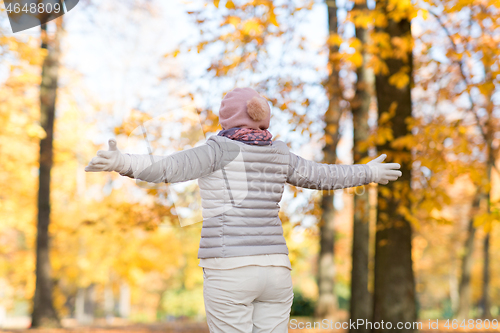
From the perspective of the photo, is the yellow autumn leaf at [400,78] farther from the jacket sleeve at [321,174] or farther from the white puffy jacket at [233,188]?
the white puffy jacket at [233,188]

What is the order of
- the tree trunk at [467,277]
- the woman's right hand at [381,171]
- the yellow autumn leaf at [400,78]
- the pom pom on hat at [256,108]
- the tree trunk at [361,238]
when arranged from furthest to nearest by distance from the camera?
the tree trunk at [467,277] < the tree trunk at [361,238] < the yellow autumn leaf at [400,78] < the woman's right hand at [381,171] < the pom pom on hat at [256,108]

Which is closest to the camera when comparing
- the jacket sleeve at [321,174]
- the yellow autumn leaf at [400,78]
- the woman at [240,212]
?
the woman at [240,212]

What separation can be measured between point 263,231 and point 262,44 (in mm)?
4023

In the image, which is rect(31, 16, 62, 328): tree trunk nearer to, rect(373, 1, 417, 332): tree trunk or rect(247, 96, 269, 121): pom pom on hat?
rect(373, 1, 417, 332): tree trunk

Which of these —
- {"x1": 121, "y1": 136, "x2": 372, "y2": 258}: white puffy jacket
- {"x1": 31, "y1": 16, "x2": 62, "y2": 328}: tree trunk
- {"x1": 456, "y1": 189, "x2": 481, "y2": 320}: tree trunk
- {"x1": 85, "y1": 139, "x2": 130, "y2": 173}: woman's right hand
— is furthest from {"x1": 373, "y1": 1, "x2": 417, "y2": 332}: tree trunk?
{"x1": 456, "y1": 189, "x2": 481, "y2": 320}: tree trunk

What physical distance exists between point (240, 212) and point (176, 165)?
41 cm

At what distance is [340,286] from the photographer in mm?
30078

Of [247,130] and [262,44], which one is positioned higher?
[262,44]

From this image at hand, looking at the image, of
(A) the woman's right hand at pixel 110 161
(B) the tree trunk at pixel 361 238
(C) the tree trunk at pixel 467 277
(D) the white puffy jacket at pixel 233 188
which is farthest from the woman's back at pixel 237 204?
(C) the tree trunk at pixel 467 277

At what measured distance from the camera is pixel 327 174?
2471 millimetres

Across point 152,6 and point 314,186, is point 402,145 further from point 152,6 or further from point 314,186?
point 152,6

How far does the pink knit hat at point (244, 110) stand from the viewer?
7.32 feet

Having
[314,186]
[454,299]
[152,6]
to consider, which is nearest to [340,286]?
[454,299]

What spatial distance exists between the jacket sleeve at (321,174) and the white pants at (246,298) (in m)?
0.51
